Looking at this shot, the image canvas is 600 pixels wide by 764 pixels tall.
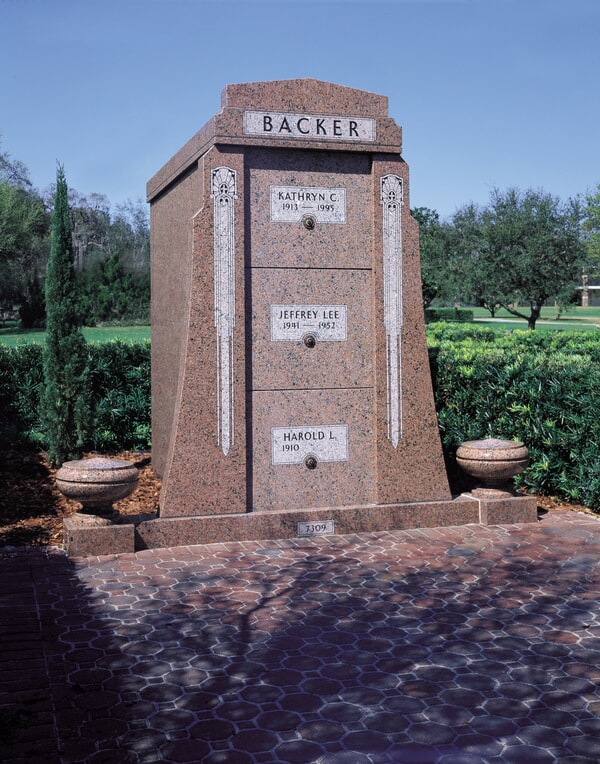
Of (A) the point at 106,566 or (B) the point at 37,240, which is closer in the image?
(A) the point at 106,566

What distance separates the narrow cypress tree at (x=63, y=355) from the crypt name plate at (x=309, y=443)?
11.1ft

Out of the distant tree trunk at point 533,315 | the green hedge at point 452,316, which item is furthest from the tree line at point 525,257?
the green hedge at point 452,316

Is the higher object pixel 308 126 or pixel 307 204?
pixel 308 126

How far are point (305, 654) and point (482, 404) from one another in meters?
5.16

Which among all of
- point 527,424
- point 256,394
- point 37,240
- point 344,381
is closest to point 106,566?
point 256,394

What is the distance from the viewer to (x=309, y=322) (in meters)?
7.57

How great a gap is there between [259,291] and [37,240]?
4738 cm

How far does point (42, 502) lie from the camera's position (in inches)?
340

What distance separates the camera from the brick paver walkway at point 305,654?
12.4ft

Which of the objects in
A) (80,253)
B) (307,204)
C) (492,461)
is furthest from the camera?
(80,253)

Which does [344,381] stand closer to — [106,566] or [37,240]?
[106,566]

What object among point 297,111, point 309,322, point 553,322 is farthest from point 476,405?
point 553,322

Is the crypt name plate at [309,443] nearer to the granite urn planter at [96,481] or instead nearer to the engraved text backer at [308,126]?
the granite urn planter at [96,481]

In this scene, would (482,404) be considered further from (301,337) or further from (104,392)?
(104,392)
